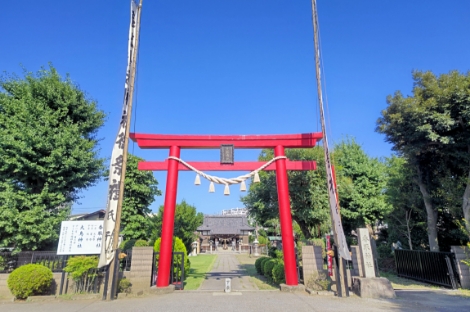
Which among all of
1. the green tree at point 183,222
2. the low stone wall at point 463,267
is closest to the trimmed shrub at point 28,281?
the green tree at point 183,222

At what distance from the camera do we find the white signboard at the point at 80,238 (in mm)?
8734

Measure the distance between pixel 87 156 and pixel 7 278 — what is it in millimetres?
4596

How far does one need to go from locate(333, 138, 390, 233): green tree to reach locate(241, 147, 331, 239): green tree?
233cm

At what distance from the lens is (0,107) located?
10414 mm

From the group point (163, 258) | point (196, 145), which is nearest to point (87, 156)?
point (196, 145)

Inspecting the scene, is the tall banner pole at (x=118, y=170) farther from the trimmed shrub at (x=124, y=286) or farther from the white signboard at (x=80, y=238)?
the white signboard at (x=80, y=238)

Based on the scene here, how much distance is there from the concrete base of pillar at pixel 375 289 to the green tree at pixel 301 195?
19.1ft

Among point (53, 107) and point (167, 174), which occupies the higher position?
point (53, 107)

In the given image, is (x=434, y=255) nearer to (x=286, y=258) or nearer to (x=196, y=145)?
(x=286, y=258)

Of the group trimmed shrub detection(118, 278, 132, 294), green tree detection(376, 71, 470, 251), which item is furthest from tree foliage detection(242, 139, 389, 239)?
trimmed shrub detection(118, 278, 132, 294)

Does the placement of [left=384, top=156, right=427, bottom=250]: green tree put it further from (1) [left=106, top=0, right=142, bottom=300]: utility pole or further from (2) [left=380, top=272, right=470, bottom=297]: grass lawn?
(1) [left=106, top=0, right=142, bottom=300]: utility pole

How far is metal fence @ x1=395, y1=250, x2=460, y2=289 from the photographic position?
9.43m

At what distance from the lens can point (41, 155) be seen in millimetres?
9695

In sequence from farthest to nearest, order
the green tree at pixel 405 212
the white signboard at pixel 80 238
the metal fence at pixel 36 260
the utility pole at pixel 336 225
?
the green tree at pixel 405 212 → the metal fence at pixel 36 260 → the white signboard at pixel 80 238 → the utility pole at pixel 336 225
